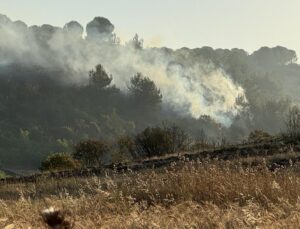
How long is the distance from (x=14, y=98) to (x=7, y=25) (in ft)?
206

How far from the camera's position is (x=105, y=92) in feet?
449

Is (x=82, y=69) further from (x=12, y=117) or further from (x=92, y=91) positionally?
(x=12, y=117)

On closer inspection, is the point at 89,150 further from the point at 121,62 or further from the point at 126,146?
the point at 121,62

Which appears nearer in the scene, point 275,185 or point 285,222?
point 285,222

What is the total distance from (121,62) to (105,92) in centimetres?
3277

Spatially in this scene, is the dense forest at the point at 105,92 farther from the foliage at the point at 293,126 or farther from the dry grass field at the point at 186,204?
the dry grass field at the point at 186,204

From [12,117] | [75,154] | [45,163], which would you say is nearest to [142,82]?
[12,117]

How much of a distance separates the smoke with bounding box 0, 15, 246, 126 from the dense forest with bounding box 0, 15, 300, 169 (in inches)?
11.7

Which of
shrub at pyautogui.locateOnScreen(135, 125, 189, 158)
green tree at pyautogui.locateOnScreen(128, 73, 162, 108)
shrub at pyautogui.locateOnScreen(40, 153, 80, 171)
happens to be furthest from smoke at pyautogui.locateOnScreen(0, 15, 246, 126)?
shrub at pyautogui.locateOnScreen(40, 153, 80, 171)

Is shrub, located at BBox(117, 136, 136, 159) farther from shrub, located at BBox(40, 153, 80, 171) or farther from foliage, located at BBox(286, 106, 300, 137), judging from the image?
foliage, located at BBox(286, 106, 300, 137)

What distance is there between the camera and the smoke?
6038 inches

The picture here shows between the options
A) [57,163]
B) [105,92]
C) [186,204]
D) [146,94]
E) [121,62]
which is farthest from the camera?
[121,62]

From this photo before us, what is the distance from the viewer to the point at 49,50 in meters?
159

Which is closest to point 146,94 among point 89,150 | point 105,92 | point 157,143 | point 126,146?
point 105,92
